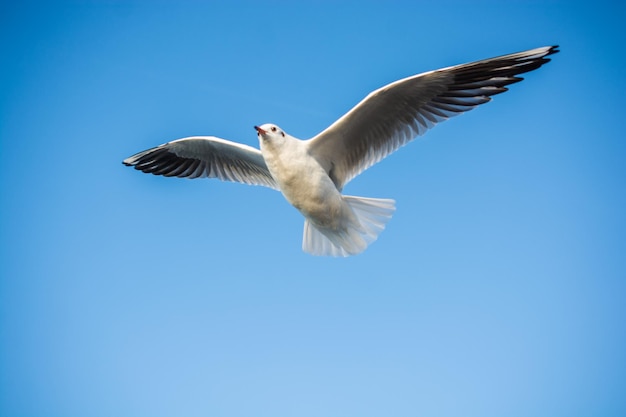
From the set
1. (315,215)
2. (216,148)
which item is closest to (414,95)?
(315,215)

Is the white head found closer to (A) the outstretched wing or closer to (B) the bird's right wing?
(A) the outstretched wing

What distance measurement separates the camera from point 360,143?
6777 mm

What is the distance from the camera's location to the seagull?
20.4ft

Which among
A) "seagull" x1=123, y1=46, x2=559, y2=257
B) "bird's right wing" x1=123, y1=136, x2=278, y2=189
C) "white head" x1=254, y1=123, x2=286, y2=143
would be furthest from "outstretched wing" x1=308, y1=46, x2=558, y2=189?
"bird's right wing" x1=123, y1=136, x2=278, y2=189

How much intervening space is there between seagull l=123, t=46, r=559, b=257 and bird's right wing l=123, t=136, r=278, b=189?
0.05 m

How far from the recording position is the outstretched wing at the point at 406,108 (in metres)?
6.19

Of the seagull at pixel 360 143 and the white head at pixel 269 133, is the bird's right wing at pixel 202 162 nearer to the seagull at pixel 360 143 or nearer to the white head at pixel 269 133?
the seagull at pixel 360 143

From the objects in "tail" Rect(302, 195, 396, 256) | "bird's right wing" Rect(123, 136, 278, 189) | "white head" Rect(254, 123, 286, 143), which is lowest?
"tail" Rect(302, 195, 396, 256)

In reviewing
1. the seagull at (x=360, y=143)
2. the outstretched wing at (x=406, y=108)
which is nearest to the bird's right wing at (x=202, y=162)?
the seagull at (x=360, y=143)

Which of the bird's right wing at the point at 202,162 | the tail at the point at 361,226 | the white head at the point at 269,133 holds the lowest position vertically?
the tail at the point at 361,226

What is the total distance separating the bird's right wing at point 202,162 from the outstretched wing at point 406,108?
0.99 m

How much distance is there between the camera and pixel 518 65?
6113 mm

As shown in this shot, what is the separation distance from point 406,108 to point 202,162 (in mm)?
2537

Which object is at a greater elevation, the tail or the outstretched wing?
the outstretched wing
